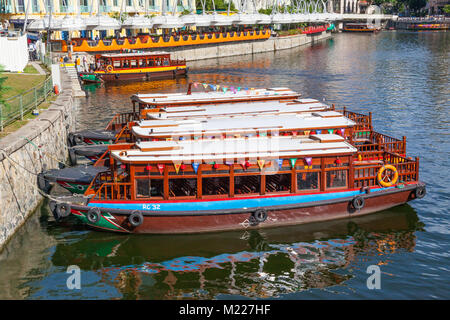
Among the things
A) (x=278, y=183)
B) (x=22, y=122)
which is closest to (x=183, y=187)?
(x=278, y=183)

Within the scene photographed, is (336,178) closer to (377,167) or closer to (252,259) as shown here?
(377,167)

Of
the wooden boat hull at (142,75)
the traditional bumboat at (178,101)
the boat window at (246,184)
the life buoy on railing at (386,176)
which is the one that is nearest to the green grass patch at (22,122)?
the traditional bumboat at (178,101)

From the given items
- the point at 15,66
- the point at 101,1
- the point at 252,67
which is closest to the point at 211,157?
the point at 15,66

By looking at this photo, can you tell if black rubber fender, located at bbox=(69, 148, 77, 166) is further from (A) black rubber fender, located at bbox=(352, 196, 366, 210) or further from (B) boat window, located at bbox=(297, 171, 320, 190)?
(A) black rubber fender, located at bbox=(352, 196, 366, 210)

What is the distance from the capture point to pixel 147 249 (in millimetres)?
19828

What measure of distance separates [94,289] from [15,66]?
27.0m

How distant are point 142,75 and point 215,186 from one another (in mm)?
39927

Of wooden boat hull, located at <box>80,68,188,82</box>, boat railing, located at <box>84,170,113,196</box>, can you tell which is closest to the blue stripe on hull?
boat railing, located at <box>84,170,113,196</box>

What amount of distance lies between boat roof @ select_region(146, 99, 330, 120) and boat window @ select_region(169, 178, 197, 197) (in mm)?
5560

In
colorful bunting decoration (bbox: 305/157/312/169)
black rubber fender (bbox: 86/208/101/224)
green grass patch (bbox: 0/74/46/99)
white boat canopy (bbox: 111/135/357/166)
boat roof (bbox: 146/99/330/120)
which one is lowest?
black rubber fender (bbox: 86/208/101/224)

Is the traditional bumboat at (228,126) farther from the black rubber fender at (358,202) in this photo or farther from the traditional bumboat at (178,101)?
the black rubber fender at (358,202)

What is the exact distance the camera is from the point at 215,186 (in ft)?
67.2

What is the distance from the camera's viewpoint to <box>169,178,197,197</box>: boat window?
Result: 20.4 meters

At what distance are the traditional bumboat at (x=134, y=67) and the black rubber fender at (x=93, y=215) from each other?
3739 cm
